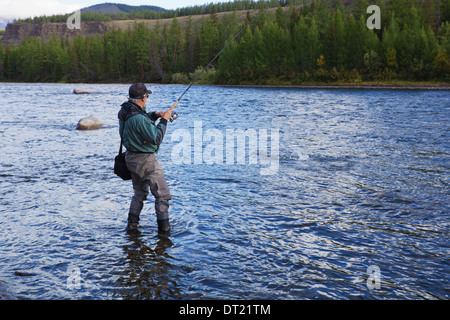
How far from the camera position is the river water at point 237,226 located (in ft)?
15.9

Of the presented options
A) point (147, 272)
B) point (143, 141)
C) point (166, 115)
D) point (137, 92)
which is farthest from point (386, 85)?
point (147, 272)

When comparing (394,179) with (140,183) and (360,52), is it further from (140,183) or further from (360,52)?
(360,52)

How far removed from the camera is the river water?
190 inches

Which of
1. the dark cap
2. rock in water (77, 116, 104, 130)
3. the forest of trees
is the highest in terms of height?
the forest of trees

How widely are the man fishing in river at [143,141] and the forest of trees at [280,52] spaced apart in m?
72.1

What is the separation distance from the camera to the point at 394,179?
10016 millimetres

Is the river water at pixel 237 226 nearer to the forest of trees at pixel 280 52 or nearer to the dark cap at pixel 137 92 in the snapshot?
the dark cap at pixel 137 92

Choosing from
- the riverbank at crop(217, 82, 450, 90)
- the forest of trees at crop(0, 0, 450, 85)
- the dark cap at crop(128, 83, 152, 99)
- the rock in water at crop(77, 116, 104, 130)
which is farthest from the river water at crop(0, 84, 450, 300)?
the forest of trees at crop(0, 0, 450, 85)

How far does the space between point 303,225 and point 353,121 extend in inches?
674

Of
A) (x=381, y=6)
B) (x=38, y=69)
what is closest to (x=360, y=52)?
(x=381, y=6)

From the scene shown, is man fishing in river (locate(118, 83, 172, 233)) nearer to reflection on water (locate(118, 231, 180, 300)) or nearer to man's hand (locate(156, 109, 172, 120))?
man's hand (locate(156, 109, 172, 120))

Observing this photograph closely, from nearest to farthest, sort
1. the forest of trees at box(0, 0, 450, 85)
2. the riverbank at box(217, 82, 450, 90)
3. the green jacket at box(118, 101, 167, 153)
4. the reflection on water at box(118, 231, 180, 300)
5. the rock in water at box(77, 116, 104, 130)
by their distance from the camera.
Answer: the reflection on water at box(118, 231, 180, 300) < the green jacket at box(118, 101, 167, 153) < the rock in water at box(77, 116, 104, 130) < the riverbank at box(217, 82, 450, 90) < the forest of trees at box(0, 0, 450, 85)

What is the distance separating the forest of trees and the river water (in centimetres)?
6643
